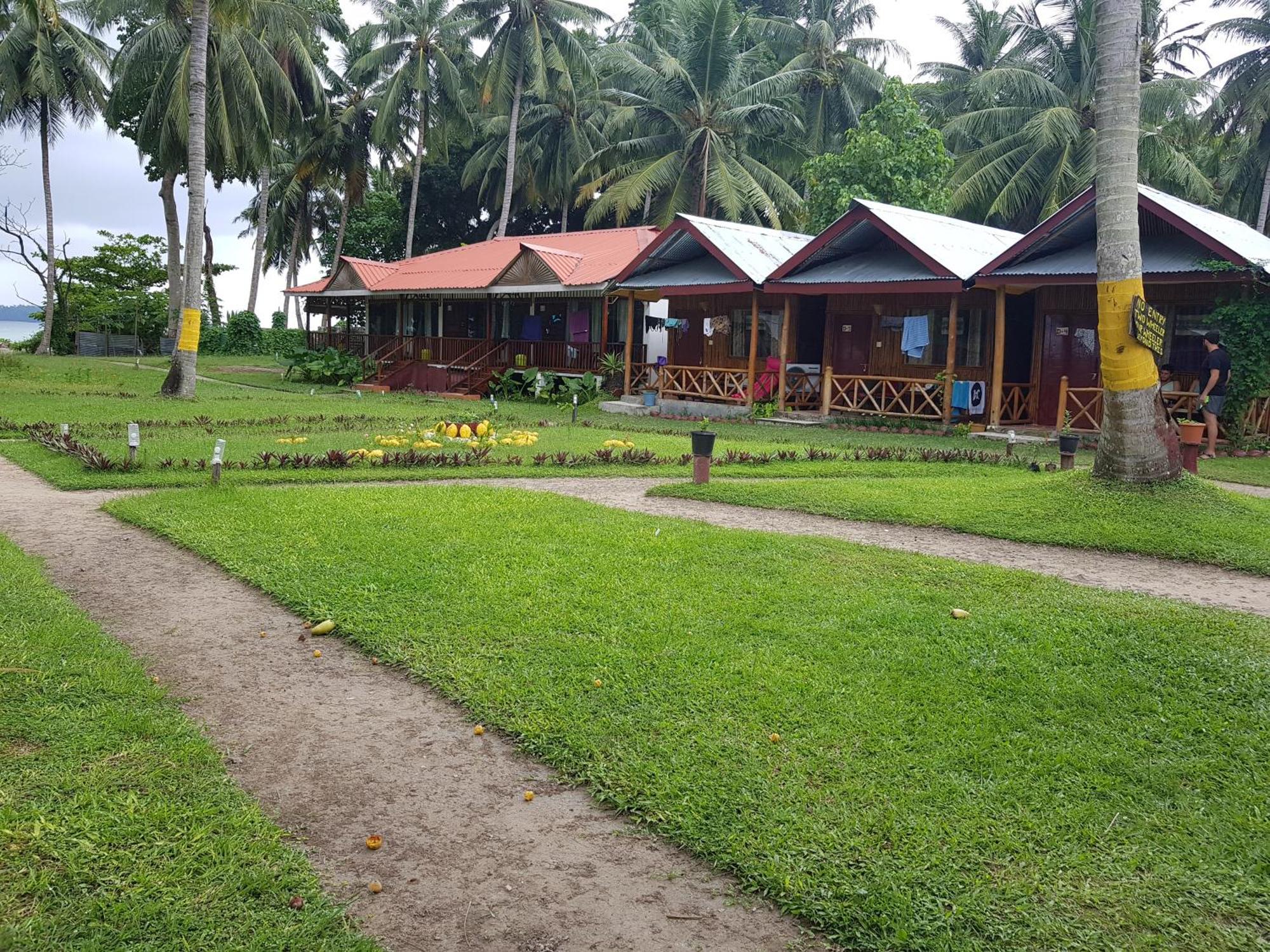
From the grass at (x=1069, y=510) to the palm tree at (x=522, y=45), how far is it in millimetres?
29603

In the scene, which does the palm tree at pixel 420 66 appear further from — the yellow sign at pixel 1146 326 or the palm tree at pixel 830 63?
the yellow sign at pixel 1146 326

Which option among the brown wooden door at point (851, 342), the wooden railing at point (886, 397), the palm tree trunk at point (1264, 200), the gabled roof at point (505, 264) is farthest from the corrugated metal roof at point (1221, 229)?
the palm tree trunk at point (1264, 200)

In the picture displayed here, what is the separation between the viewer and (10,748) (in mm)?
4168

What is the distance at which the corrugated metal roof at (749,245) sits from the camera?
23.4m

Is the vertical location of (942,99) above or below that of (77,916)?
above

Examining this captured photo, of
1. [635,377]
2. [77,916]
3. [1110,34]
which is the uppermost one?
[1110,34]

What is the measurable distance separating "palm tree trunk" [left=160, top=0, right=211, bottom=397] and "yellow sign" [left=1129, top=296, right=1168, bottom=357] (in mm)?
18947

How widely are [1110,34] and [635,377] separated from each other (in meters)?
18.3

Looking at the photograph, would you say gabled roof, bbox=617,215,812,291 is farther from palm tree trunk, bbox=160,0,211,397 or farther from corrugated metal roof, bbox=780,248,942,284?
palm tree trunk, bbox=160,0,211,397

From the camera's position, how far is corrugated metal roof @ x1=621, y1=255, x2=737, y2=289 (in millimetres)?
24188

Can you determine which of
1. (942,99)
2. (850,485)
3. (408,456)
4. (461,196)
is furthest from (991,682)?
(461,196)

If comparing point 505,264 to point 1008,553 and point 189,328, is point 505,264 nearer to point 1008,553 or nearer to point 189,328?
point 189,328

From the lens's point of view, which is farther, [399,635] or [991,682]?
[399,635]

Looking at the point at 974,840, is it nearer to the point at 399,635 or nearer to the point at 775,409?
the point at 399,635
